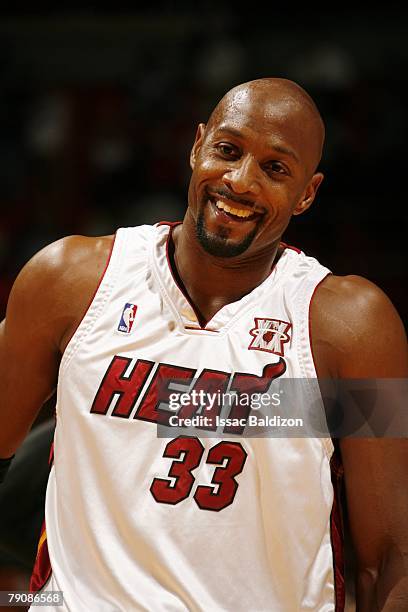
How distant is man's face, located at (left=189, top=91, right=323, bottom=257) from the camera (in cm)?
203

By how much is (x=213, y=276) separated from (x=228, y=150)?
0.29 meters

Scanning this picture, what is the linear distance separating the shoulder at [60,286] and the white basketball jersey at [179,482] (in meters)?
0.05

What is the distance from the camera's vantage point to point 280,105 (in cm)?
206

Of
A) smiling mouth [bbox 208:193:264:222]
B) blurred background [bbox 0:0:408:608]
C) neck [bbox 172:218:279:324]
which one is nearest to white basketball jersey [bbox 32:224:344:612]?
neck [bbox 172:218:279:324]

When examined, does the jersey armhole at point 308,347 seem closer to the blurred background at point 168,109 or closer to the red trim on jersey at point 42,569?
the red trim on jersey at point 42,569

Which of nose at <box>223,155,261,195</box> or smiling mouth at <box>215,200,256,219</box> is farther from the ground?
nose at <box>223,155,261,195</box>

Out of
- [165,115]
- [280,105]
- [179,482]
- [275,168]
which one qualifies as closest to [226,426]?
[179,482]

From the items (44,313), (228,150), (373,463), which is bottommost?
(373,463)

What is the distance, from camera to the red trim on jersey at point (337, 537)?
2.03m

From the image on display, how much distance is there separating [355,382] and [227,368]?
0.28 m

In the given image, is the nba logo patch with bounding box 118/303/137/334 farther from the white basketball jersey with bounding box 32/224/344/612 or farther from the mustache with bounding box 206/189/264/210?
the mustache with bounding box 206/189/264/210

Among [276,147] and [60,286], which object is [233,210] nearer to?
[276,147]

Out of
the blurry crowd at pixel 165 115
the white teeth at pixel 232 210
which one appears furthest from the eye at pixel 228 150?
the blurry crowd at pixel 165 115

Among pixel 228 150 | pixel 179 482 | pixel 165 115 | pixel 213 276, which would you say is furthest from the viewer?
pixel 165 115
